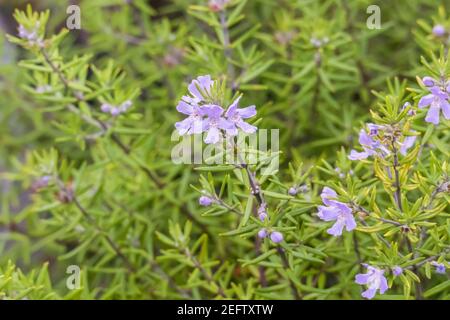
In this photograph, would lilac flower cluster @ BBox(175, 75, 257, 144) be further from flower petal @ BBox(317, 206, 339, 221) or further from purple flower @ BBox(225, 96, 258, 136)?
flower petal @ BBox(317, 206, 339, 221)

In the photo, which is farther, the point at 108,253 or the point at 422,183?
the point at 108,253

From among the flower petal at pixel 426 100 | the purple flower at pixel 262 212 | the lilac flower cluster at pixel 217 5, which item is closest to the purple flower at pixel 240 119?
the purple flower at pixel 262 212

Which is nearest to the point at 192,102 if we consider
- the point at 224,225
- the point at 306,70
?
the point at 306,70

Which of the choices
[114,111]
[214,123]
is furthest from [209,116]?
[114,111]

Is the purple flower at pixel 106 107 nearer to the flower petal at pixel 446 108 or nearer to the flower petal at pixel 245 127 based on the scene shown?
the flower petal at pixel 245 127

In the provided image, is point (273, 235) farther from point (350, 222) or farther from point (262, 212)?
point (350, 222)

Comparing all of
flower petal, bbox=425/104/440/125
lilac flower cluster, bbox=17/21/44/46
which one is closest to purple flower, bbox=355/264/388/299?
flower petal, bbox=425/104/440/125
